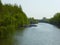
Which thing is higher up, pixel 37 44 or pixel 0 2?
pixel 0 2

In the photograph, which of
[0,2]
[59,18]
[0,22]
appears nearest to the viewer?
[0,22]

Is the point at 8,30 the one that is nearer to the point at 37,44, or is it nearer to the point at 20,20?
the point at 37,44

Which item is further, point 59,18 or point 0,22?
point 59,18

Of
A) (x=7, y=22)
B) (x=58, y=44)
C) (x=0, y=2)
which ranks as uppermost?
(x=0, y=2)

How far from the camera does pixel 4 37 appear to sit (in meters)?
36.6

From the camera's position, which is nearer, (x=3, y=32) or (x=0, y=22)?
(x=3, y=32)

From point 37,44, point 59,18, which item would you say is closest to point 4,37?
point 37,44

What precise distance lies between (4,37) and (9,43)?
570cm

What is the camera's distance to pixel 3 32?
119ft

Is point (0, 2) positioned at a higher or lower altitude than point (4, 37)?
higher

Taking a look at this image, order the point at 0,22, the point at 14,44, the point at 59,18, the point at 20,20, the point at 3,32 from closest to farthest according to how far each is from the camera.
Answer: the point at 14,44, the point at 3,32, the point at 0,22, the point at 20,20, the point at 59,18

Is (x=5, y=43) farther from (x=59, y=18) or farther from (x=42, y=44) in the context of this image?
(x=59, y=18)

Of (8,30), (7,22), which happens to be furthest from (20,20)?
(8,30)

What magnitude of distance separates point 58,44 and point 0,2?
32241mm
